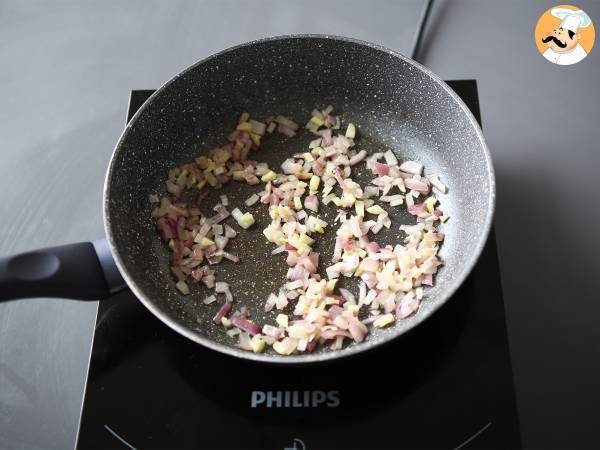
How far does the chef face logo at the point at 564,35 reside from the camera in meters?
1.28

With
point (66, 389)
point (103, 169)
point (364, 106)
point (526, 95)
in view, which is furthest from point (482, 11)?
point (66, 389)

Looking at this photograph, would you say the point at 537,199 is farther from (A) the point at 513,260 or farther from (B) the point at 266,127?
(B) the point at 266,127

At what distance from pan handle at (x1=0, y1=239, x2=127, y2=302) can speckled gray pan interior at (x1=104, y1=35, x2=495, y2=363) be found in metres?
0.04

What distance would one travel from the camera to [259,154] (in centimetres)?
118

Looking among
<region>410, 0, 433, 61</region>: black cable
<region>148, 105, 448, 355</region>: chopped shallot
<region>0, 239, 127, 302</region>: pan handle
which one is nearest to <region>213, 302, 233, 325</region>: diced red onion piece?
<region>148, 105, 448, 355</region>: chopped shallot

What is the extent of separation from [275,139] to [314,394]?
500 mm

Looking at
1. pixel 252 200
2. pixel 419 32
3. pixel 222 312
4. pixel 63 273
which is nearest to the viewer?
pixel 63 273

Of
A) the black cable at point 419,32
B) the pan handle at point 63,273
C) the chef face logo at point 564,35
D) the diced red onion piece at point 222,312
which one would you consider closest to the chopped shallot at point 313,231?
the diced red onion piece at point 222,312

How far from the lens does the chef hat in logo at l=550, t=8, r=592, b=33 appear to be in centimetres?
131

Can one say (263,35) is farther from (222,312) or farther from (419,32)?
(222,312)

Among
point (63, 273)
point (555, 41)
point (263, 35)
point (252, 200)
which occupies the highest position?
point (555, 41)

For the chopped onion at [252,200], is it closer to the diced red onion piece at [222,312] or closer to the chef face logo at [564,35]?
the diced red onion piece at [222,312]

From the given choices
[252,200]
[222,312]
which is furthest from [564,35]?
[222,312]

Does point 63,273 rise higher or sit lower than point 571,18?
lower
